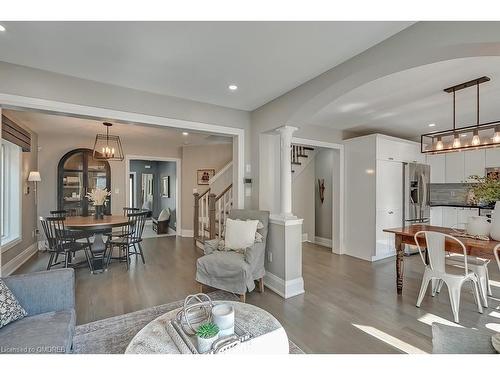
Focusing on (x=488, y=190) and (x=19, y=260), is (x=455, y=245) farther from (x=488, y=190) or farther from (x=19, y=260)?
(x=19, y=260)

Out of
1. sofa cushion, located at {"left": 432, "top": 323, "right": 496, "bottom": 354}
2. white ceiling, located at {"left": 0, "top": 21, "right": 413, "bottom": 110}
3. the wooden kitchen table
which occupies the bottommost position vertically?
sofa cushion, located at {"left": 432, "top": 323, "right": 496, "bottom": 354}

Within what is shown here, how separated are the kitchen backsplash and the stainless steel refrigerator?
1283 millimetres

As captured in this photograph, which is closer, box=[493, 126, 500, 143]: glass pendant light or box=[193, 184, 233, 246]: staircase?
box=[493, 126, 500, 143]: glass pendant light

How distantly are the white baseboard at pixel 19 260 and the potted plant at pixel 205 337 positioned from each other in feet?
12.7

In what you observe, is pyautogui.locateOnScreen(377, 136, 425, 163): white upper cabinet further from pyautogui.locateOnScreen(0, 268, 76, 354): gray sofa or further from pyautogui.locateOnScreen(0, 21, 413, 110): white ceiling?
pyautogui.locateOnScreen(0, 268, 76, 354): gray sofa

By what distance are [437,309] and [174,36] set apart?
12.0ft

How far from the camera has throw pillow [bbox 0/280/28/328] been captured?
152 cm

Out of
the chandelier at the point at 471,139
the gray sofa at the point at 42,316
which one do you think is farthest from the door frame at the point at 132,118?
the chandelier at the point at 471,139

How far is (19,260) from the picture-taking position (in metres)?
4.13

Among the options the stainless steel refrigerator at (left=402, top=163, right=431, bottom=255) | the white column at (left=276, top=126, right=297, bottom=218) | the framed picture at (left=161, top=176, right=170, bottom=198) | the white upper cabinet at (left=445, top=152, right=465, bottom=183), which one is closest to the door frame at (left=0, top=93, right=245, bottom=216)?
the white column at (left=276, top=126, right=297, bottom=218)

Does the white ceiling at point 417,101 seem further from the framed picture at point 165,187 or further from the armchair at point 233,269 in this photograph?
the framed picture at point 165,187

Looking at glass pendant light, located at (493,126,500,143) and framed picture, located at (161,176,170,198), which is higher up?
glass pendant light, located at (493,126,500,143)

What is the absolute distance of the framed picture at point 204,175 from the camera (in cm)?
635

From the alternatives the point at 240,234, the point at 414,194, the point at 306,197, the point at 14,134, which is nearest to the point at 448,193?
the point at 414,194
